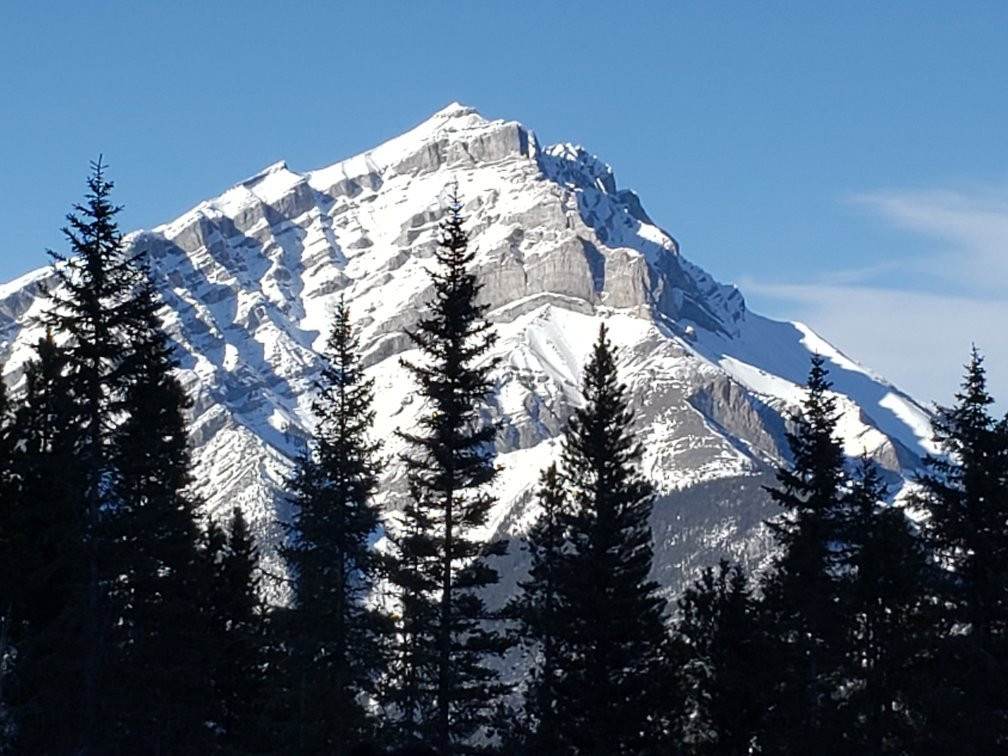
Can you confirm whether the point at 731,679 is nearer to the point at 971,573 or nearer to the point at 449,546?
the point at 971,573

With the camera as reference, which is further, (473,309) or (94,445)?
(473,309)

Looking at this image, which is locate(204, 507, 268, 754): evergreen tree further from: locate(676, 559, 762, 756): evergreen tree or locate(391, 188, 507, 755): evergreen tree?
locate(676, 559, 762, 756): evergreen tree

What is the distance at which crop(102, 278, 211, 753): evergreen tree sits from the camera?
Answer: 1545 inches

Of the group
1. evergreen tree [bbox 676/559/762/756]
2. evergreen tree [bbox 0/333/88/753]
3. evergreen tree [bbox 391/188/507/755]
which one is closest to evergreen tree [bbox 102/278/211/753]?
evergreen tree [bbox 0/333/88/753]

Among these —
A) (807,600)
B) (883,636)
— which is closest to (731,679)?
(807,600)

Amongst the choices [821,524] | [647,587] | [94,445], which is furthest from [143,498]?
[821,524]

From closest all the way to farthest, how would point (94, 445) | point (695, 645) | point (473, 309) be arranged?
1. point (94, 445)
2. point (473, 309)
3. point (695, 645)

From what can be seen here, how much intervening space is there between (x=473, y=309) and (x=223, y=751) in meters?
15.2

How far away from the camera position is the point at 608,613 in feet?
152

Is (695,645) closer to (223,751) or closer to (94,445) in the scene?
(223,751)

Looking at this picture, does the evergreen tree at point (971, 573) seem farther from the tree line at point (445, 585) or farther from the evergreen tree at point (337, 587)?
the evergreen tree at point (337, 587)

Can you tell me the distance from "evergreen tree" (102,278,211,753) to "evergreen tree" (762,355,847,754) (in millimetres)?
16947

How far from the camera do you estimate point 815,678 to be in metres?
47.1

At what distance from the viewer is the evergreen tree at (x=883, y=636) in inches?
1750
